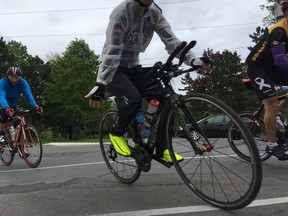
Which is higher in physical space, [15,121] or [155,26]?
[155,26]

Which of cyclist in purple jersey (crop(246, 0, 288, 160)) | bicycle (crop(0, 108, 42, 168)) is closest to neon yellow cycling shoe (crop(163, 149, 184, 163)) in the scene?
cyclist in purple jersey (crop(246, 0, 288, 160))

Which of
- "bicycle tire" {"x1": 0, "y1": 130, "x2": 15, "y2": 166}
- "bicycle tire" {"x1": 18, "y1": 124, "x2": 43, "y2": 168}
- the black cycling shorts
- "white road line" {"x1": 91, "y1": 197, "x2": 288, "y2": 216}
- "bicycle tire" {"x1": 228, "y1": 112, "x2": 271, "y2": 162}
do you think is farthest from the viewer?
"bicycle tire" {"x1": 0, "y1": 130, "x2": 15, "y2": 166}

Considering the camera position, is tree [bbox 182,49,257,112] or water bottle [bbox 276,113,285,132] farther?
tree [bbox 182,49,257,112]

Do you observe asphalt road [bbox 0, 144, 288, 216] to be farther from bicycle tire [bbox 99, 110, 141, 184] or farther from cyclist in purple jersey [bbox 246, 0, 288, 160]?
cyclist in purple jersey [bbox 246, 0, 288, 160]

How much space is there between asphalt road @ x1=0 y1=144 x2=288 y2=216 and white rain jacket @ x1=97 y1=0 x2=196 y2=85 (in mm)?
1174

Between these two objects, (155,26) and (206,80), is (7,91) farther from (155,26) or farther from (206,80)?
(206,80)

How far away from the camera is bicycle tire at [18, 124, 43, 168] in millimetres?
6776

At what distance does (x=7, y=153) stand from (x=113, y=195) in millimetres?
4131

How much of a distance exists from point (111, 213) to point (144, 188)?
37.5 inches

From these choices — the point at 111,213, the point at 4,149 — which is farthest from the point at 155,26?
the point at 4,149

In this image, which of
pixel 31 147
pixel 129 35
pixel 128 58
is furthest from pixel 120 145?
pixel 31 147

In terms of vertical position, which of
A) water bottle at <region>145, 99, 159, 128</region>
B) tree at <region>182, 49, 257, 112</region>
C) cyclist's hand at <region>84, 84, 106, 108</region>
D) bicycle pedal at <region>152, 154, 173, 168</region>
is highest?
cyclist's hand at <region>84, 84, 106, 108</region>

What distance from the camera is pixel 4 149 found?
7.52m

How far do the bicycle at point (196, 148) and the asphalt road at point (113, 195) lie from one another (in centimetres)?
17
